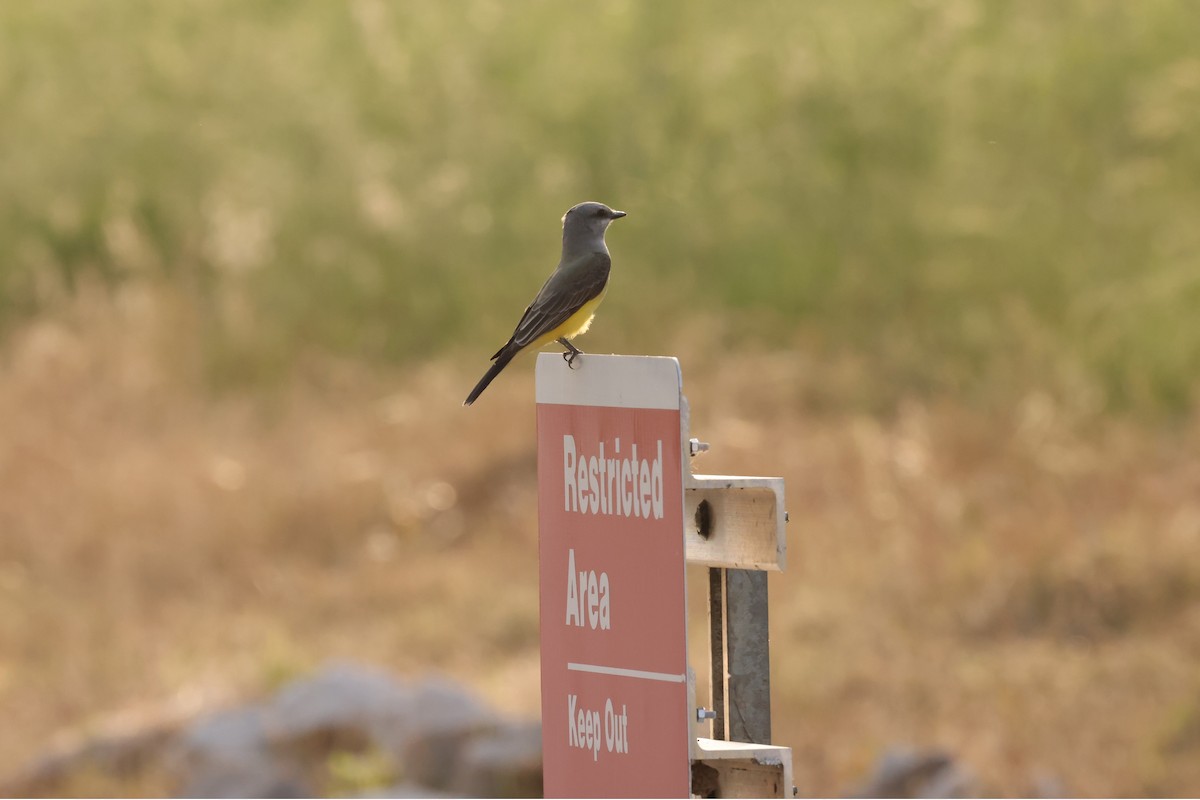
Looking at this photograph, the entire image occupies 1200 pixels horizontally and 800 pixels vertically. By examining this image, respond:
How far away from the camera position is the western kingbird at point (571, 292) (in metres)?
3.75

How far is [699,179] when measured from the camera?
34.8 ft

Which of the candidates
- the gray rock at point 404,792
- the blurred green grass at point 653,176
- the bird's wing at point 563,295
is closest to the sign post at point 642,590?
the bird's wing at point 563,295

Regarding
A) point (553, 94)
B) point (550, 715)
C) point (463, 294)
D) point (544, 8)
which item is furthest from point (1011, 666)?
point (544, 8)

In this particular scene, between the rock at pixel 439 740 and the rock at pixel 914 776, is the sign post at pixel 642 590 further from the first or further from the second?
the rock at pixel 439 740

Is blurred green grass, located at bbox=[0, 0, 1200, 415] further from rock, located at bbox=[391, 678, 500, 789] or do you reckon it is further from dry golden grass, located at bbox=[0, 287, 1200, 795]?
rock, located at bbox=[391, 678, 500, 789]

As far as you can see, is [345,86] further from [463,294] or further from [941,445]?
[941,445]

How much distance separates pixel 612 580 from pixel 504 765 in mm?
3651

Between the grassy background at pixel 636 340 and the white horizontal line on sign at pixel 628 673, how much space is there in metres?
3.67

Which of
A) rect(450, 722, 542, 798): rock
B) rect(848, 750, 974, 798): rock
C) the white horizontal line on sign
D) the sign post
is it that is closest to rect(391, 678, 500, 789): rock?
rect(450, 722, 542, 798): rock

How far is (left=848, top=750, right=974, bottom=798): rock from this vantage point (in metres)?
5.87

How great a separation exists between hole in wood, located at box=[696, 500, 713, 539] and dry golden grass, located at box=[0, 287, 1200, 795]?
365 cm

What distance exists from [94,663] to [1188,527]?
480cm

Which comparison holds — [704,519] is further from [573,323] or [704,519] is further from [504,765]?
[504,765]

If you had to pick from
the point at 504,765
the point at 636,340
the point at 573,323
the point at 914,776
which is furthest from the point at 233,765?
the point at 636,340
